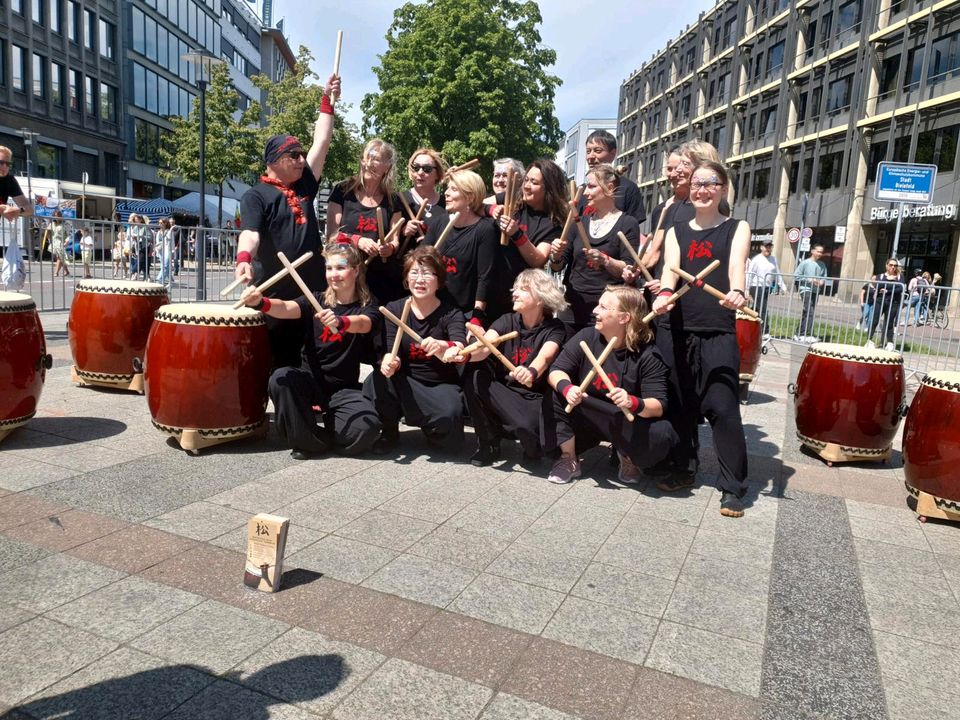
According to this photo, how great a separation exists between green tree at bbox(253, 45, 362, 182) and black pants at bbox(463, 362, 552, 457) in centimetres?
2195

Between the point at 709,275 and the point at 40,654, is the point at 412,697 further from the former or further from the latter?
the point at 709,275

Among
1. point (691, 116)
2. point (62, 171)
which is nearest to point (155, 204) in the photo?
point (62, 171)

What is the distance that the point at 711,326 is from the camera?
411cm

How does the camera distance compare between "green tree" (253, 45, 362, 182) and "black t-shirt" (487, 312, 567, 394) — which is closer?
"black t-shirt" (487, 312, 567, 394)

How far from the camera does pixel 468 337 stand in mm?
4508

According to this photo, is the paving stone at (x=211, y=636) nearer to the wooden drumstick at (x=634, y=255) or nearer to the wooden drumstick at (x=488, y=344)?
the wooden drumstick at (x=488, y=344)

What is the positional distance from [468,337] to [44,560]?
2.48 metres

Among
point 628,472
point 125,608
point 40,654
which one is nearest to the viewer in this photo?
point 40,654

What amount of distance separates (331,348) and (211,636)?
7.79 ft

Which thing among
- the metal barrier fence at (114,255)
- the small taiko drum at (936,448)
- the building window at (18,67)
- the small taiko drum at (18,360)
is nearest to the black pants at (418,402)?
the small taiko drum at (18,360)

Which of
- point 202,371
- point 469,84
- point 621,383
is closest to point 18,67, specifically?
point 469,84

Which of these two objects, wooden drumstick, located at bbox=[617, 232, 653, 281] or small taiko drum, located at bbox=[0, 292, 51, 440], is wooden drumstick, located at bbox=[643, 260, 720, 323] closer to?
wooden drumstick, located at bbox=[617, 232, 653, 281]

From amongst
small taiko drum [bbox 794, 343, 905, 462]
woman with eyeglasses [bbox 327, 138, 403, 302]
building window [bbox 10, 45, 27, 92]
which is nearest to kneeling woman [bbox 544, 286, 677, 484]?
woman with eyeglasses [bbox 327, 138, 403, 302]

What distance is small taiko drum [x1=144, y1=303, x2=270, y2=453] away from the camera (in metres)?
4.32
